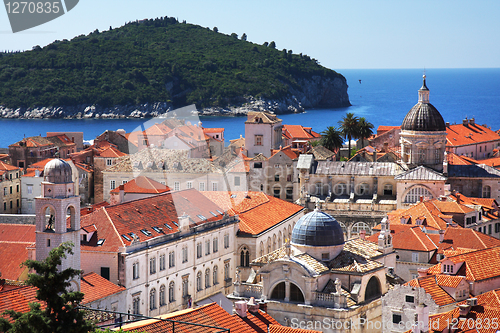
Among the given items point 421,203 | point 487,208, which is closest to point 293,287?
point 421,203

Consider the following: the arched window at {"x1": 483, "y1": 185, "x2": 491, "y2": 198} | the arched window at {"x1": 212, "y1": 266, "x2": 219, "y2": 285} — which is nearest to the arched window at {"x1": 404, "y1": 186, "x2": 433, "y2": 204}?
the arched window at {"x1": 483, "y1": 185, "x2": 491, "y2": 198}

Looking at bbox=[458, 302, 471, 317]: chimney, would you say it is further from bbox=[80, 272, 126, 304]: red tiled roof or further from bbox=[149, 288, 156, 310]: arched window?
bbox=[149, 288, 156, 310]: arched window

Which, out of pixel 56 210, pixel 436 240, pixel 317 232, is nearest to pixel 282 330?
pixel 317 232

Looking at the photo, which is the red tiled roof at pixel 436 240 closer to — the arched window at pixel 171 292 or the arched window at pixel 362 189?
the arched window at pixel 171 292

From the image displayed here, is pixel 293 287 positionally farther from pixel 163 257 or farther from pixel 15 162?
pixel 15 162

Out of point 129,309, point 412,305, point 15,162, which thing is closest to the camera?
point 412,305

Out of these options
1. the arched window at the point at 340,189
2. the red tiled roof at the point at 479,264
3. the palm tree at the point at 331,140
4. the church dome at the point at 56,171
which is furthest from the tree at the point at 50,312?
the palm tree at the point at 331,140

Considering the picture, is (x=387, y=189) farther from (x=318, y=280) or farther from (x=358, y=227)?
(x=318, y=280)
